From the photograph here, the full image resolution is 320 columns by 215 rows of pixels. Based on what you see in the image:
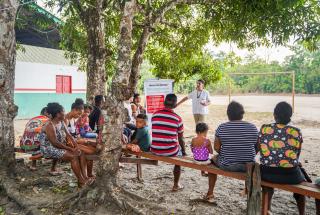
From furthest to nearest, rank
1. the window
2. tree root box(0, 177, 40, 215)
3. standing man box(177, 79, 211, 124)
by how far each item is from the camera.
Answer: the window, standing man box(177, 79, 211, 124), tree root box(0, 177, 40, 215)

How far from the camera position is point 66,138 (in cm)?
576

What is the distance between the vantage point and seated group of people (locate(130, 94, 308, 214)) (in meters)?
3.79

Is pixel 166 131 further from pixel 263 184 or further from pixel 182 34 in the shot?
pixel 182 34

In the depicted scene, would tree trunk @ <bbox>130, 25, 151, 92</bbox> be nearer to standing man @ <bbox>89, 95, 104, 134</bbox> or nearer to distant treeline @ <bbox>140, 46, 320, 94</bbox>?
standing man @ <bbox>89, 95, 104, 134</bbox>

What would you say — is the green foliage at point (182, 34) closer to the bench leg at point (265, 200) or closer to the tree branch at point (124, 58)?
the tree branch at point (124, 58)

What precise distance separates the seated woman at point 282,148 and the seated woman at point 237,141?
38 cm

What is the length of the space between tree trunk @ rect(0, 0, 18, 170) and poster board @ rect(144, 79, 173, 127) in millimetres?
3204

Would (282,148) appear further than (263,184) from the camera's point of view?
No

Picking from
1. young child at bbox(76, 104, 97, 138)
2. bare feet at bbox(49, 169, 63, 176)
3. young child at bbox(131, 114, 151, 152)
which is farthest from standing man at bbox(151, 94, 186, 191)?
bare feet at bbox(49, 169, 63, 176)

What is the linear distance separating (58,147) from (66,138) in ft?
1.85

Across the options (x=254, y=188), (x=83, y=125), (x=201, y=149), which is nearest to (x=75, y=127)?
(x=83, y=125)

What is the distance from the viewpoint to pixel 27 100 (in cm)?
1588

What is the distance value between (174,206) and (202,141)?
1.01m

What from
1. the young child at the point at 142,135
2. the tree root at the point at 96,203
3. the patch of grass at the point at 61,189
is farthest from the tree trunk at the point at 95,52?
the tree root at the point at 96,203
